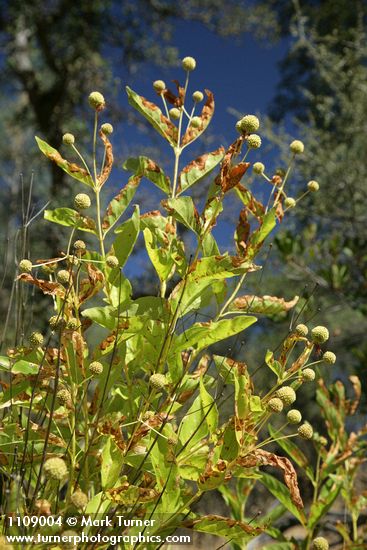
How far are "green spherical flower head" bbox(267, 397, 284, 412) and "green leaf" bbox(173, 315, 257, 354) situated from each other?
0.11 meters

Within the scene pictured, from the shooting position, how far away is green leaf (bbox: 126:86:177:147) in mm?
863

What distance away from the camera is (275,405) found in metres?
0.69

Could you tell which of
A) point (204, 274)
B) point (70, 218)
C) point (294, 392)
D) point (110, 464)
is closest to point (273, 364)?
point (294, 392)

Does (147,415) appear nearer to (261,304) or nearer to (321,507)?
(261,304)

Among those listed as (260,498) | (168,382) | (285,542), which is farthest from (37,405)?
(260,498)

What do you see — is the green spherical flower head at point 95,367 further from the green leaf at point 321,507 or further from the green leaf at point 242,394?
the green leaf at point 321,507

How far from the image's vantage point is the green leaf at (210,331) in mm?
756

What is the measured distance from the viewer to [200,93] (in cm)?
95

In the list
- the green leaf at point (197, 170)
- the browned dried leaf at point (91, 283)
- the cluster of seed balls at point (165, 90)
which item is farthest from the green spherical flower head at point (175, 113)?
the browned dried leaf at point (91, 283)

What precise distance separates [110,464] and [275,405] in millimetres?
223

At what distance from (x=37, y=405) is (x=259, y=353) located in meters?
6.60

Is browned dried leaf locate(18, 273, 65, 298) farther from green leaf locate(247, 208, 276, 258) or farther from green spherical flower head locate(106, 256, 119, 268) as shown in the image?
green leaf locate(247, 208, 276, 258)

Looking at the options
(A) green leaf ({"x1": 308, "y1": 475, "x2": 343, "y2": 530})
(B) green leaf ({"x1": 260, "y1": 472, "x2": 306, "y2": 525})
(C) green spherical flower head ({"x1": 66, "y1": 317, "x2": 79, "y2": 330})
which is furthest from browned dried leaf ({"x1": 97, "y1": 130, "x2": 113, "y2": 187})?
(A) green leaf ({"x1": 308, "y1": 475, "x2": 343, "y2": 530})

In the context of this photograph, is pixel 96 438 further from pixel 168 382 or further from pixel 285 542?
pixel 285 542
